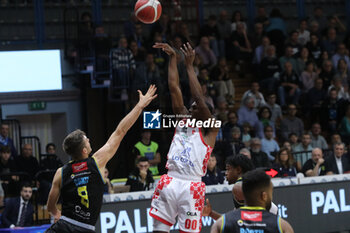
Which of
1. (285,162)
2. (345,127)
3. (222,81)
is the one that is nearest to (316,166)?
(285,162)

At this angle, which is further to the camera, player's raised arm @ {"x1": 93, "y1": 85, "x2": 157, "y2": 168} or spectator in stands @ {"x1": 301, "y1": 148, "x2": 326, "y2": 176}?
spectator in stands @ {"x1": 301, "y1": 148, "x2": 326, "y2": 176}

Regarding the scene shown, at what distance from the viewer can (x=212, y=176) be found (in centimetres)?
1202

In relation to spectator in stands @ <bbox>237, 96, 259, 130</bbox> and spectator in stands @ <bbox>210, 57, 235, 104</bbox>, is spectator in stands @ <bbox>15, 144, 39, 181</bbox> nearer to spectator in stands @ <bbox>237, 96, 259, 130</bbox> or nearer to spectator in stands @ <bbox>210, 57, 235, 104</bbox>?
spectator in stands @ <bbox>237, 96, 259, 130</bbox>

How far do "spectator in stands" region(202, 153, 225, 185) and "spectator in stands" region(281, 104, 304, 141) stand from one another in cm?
451

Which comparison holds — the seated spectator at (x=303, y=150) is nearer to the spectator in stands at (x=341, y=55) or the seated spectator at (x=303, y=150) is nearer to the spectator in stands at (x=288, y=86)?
the spectator in stands at (x=288, y=86)

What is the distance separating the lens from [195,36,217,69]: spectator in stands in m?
17.5

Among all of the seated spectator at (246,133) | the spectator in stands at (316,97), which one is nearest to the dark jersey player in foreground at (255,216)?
the seated spectator at (246,133)

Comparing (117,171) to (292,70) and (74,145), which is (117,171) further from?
(74,145)

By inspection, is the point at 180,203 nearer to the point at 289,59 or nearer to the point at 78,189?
the point at 78,189

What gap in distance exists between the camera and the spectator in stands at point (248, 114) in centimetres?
1589

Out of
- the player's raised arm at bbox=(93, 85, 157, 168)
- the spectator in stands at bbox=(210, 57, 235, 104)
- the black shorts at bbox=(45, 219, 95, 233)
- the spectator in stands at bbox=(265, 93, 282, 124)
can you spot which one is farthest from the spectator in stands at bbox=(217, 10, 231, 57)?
the black shorts at bbox=(45, 219, 95, 233)

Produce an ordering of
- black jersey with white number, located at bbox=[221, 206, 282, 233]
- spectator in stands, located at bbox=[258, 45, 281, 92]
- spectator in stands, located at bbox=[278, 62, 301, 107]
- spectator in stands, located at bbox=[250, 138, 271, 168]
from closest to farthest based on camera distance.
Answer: black jersey with white number, located at bbox=[221, 206, 282, 233]
spectator in stands, located at bbox=[250, 138, 271, 168]
spectator in stands, located at bbox=[278, 62, 301, 107]
spectator in stands, located at bbox=[258, 45, 281, 92]

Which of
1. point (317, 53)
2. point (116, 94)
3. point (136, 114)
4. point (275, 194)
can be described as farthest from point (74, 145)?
point (317, 53)

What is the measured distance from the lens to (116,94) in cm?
1672
